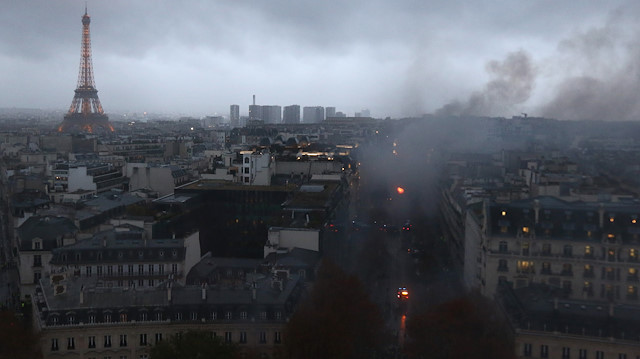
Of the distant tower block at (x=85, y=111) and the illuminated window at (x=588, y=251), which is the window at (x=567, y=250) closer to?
the illuminated window at (x=588, y=251)

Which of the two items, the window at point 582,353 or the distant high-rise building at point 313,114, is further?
the distant high-rise building at point 313,114

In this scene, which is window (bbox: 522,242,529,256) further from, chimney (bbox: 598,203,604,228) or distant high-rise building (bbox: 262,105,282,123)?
distant high-rise building (bbox: 262,105,282,123)

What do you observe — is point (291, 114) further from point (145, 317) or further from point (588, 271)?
point (145, 317)

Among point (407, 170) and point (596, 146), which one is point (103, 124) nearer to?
point (407, 170)

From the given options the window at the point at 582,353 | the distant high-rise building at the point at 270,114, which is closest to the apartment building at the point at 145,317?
the window at the point at 582,353

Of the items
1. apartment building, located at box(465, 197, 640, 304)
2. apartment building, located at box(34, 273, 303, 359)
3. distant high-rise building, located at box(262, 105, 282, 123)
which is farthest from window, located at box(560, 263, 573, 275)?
distant high-rise building, located at box(262, 105, 282, 123)

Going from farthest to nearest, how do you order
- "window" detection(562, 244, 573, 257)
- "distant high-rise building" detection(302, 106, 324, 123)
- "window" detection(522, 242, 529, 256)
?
"distant high-rise building" detection(302, 106, 324, 123), "window" detection(522, 242, 529, 256), "window" detection(562, 244, 573, 257)

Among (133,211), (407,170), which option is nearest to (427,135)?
(407,170)

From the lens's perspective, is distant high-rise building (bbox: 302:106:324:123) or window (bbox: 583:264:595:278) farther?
distant high-rise building (bbox: 302:106:324:123)

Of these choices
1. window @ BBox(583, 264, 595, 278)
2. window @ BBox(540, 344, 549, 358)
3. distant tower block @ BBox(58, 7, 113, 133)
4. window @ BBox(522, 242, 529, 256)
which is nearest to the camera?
window @ BBox(540, 344, 549, 358)
